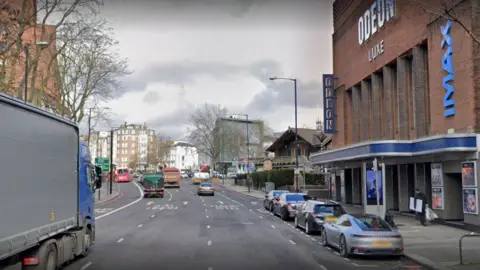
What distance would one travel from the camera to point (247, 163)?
77312 millimetres

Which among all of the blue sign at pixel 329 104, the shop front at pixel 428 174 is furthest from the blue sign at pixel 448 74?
the blue sign at pixel 329 104

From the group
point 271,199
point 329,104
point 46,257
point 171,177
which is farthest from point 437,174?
point 171,177

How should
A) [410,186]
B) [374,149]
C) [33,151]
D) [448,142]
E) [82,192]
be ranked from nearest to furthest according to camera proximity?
[33,151] → [82,192] → [448,142] → [374,149] → [410,186]

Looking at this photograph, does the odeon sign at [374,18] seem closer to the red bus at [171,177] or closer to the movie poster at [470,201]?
the movie poster at [470,201]

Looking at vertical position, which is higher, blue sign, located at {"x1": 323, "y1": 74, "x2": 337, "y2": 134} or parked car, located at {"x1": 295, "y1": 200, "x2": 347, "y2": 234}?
blue sign, located at {"x1": 323, "y1": 74, "x2": 337, "y2": 134}

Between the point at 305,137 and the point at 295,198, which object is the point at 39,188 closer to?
the point at 295,198

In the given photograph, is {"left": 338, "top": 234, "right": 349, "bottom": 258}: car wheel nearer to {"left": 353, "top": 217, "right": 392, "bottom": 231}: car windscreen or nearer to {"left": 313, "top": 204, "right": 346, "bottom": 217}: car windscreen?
{"left": 353, "top": 217, "right": 392, "bottom": 231}: car windscreen

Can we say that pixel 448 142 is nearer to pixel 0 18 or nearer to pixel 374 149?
pixel 374 149

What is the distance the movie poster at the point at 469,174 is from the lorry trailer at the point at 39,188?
14646 millimetres

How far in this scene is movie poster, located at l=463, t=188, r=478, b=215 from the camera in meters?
19.6

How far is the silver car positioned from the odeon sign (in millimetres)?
15123

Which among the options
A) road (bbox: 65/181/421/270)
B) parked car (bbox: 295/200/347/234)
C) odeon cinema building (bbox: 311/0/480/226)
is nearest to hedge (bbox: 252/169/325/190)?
odeon cinema building (bbox: 311/0/480/226)

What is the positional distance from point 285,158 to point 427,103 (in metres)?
46.2

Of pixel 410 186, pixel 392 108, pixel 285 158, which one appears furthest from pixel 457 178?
pixel 285 158
